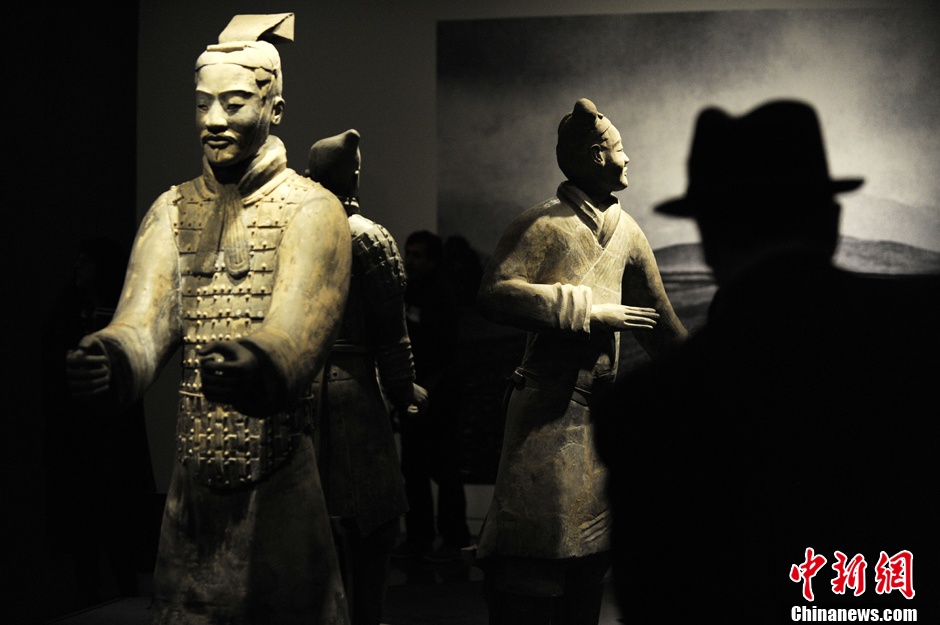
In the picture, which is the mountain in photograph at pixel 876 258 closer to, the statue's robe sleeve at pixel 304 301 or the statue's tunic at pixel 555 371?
the statue's tunic at pixel 555 371

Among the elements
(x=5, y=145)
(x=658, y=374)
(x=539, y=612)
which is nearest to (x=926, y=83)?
(x=539, y=612)

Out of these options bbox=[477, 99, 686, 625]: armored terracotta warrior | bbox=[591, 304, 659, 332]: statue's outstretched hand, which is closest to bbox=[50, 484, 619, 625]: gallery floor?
bbox=[477, 99, 686, 625]: armored terracotta warrior

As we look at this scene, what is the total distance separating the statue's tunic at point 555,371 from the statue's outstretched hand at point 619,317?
5 cm

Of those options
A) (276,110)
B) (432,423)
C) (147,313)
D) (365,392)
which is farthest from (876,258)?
(147,313)

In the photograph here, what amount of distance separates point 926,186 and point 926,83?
23.6 inches

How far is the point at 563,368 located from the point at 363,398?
3.06 ft

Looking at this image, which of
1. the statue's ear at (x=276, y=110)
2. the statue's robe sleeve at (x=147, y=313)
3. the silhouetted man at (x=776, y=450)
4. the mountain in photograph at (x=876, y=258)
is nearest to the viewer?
the silhouetted man at (x=776, y=450)

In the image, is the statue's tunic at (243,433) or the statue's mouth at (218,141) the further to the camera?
the statue's mouth at (218,141)

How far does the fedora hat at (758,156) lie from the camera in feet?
4.47

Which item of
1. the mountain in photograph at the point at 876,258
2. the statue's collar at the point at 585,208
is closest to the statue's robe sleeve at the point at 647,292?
the statue's collar at the point at 585,208

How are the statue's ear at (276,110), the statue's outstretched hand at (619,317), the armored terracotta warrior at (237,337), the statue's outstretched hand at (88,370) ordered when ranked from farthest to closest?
the statue's outstretched hand at (619,317) < the statue's ear at (276,110) < the armored terracotta warrior at (237,337) < the statue's outstretched hand at (88,370)

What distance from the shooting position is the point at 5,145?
5031 mm

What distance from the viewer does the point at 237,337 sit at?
2691mm

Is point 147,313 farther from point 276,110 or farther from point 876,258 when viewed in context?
point 876,258
